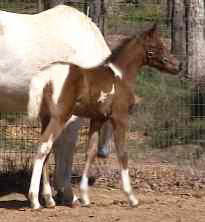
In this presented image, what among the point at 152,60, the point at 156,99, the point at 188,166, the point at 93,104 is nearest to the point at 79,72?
Result: the point at 93,104

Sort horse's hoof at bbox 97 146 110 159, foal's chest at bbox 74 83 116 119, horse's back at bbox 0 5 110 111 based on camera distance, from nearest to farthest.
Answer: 1. foal's chest at bbox 74 83 116 119
2. horse's back at bbox 0 5 110 111
3. horse's hoof at bbox 97 146 110 159

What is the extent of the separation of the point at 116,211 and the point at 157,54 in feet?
5.01

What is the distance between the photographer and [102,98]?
675 centimetres

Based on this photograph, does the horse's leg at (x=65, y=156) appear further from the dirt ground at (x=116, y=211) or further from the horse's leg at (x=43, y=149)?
the horse's leg at (x=43, y=149)

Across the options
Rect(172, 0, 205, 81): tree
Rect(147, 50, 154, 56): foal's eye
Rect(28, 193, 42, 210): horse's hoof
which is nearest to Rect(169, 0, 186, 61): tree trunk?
Rect(172, 0, 205, 81): tree

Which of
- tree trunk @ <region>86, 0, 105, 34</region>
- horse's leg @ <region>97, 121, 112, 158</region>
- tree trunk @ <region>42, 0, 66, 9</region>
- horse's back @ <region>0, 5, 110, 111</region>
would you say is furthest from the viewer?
tree trunk @ <region>42, 0, 66, 9</region>

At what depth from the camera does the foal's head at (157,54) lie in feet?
23.2

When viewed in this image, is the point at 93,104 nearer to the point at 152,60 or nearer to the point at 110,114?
the point at 110,114

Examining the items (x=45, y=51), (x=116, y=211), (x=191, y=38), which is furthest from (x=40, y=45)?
(x=191, y=38)

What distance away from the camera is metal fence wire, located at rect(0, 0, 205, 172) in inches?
360

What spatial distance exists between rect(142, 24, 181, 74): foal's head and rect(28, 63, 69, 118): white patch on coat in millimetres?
861

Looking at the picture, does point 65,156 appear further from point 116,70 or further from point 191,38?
point 191,38

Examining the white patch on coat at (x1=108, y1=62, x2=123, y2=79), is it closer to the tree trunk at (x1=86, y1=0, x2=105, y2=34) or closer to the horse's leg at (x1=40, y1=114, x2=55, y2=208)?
the horse's leg at (x1=40, y1=114, x2=55, y2=208)

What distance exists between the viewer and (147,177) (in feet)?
28.0
